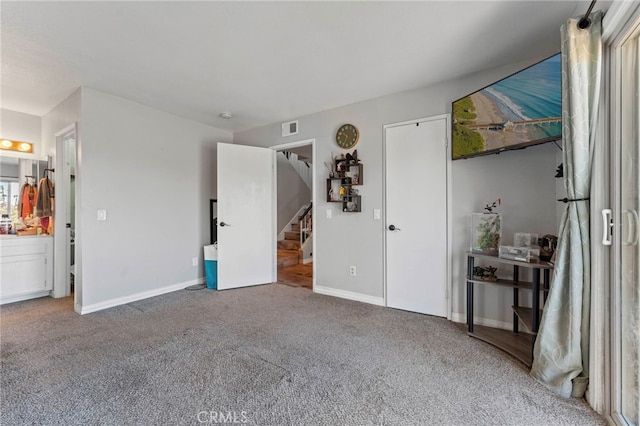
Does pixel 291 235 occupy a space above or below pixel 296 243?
above

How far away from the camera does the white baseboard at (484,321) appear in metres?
2.48

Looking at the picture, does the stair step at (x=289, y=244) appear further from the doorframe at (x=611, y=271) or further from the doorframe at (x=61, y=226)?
the doorframe at (x=611, y=271)

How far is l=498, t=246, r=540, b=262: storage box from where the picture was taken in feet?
6.66

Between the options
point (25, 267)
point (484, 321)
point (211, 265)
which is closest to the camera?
point (484, 321)

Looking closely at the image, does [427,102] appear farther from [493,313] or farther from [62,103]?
[62,103]

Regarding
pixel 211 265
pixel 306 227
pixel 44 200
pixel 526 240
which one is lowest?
pixel 211 265

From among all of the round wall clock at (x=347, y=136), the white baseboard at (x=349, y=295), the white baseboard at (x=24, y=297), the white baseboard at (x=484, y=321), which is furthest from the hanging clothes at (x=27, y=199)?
the white baseboard at (x=484, y=321)

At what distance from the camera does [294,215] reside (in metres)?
6.97

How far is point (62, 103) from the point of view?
128 inches

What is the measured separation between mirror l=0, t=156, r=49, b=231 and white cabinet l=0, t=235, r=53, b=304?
433mm

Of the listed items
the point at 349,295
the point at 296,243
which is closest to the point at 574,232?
the point at 349,295

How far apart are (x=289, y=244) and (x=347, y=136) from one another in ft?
11.1

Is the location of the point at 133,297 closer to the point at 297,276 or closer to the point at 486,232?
the point at 297,276

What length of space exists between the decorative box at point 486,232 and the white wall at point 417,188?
0.18 m
